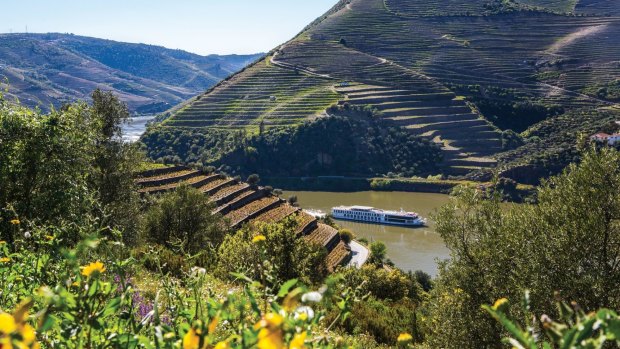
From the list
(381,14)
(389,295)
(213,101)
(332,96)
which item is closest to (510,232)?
(389,295)

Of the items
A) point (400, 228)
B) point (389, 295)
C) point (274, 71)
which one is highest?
point (274, 71)

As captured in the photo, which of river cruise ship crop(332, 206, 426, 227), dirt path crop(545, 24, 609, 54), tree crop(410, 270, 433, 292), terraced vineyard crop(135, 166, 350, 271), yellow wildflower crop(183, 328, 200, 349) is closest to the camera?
yellow wildflower crop(183, 328, 200, 349)

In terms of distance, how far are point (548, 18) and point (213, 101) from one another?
69.4m

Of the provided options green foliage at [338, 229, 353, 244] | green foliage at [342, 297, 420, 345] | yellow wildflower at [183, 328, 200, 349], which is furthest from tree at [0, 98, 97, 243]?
green foliage at [338, 229, 353, 244]

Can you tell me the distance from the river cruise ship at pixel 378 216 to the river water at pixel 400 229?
59 cm

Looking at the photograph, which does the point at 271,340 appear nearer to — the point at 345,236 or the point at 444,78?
the point at 345,236

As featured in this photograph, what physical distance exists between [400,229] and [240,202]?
17.7m

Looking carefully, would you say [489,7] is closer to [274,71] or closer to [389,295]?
[274,71]

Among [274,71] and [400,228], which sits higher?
[274,71]

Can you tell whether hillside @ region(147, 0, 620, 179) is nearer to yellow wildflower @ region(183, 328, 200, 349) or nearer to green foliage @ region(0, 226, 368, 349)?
green foliage @ region(0, 226, 368, 349)

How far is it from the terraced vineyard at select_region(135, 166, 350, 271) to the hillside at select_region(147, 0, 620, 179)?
31.3 m

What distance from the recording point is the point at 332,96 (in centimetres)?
7181

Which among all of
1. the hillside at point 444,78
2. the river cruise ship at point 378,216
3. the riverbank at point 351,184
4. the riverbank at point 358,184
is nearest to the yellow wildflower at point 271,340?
the river cruise ship at point 378,216

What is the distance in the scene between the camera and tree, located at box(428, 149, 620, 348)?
326 inches
